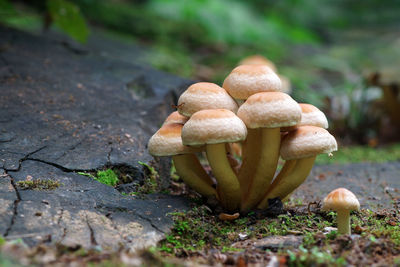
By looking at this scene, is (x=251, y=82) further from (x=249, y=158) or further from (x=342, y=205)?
(x=342, y=205)

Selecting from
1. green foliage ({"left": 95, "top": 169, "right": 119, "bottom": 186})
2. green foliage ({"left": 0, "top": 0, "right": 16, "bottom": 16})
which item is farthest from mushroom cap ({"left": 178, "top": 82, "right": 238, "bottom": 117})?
green foliage ({"left": 0, "top": 0, "right": 16, "bottom": 16})

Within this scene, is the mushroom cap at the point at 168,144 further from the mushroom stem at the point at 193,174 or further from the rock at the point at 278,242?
the rock at the point at 278,242

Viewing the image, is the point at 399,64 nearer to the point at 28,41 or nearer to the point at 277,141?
the point at 277,141

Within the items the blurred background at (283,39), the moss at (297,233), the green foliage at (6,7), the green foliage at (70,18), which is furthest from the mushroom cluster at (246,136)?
the green foliage at (6,7)

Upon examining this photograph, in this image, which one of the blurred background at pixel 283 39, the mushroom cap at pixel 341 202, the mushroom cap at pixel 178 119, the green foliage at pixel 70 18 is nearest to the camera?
the mushroom cap at pixel 341 202

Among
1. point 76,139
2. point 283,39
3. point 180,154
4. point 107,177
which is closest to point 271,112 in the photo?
point 180,154
